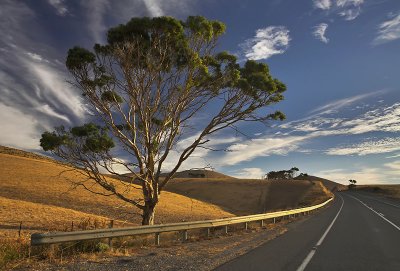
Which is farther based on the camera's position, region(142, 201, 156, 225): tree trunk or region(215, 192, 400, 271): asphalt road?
region(142, 201, 156, 225): tree trunk

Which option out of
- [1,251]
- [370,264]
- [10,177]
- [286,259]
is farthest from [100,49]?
[10,177]

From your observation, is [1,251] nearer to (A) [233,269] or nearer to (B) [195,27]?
(A) [233,269]

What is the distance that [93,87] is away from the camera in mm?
20203

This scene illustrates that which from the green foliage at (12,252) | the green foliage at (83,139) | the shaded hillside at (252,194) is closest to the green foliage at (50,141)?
the green foliage at (83,139)

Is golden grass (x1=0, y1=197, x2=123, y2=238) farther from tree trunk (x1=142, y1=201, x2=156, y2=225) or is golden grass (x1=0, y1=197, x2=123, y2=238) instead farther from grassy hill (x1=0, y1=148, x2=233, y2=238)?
tree trunk (x1=142, y1=201, x2=156, y2=225)

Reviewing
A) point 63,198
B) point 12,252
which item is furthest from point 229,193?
point 12,252

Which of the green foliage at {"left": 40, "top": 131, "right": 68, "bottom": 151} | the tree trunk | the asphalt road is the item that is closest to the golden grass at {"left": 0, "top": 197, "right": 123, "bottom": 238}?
the tree trunk

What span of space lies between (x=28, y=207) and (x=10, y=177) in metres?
20.3

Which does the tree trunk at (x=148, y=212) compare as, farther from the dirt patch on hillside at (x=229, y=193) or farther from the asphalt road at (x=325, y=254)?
the dirt patch on hillside at (x=229, y=193)

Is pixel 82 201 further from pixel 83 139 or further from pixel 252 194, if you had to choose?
pixel 252 194

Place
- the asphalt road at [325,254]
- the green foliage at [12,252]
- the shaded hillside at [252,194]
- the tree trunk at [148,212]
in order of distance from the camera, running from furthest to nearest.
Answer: the shaded hillside at [252,194] < the tree trunk at [148,212] < the asphalt road at [325,254] < the green foliage at [12,252]

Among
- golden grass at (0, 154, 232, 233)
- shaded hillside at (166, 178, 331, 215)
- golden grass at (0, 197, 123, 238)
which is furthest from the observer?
shaded hillside at (166, 178, 331, 215)

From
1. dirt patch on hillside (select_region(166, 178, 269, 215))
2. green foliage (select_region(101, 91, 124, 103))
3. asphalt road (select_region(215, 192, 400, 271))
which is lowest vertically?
asphalt road (select_region(215, 192, 400, 271))

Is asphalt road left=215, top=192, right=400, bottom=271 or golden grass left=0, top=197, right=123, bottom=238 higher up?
asphalt road left=215, top=192, right=400, bottom=271
